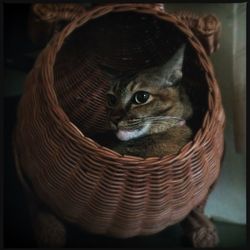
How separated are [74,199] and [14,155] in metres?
0.15

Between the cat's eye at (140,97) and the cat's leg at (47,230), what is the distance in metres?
0.28

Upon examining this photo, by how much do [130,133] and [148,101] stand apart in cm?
7

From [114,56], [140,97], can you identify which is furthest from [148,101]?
[114,56]

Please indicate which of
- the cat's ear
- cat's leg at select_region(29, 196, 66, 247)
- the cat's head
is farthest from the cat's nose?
cat's leg at select_region(29, 196, 66, 247)

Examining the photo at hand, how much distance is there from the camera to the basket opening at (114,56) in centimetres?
105

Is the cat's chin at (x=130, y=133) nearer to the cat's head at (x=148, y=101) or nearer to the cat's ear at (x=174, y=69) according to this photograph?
the cat's head at (x=148, y=101)

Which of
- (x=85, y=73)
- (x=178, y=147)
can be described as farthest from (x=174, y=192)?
(x=85, y=73)

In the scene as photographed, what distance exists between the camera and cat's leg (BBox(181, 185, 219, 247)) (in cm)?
106

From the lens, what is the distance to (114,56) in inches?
41.9

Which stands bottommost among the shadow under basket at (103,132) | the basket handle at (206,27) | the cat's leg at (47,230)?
the cat's leg at (47,230)

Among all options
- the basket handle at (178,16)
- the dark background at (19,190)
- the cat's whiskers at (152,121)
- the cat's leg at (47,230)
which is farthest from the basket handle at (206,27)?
the cat's leg at (47,230)

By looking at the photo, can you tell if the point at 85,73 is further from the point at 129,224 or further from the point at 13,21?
the point at 129,224

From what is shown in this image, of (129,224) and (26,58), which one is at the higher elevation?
(26,58)

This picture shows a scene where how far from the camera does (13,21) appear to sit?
106 cm
